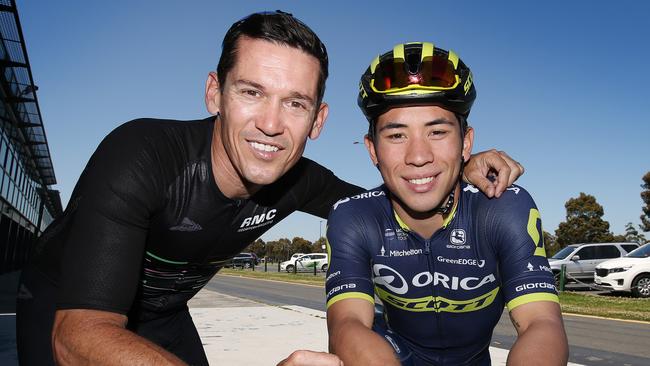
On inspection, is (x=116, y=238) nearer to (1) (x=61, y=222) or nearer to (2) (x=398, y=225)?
(1) (x=61, y=222)

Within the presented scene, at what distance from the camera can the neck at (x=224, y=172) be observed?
2.79m

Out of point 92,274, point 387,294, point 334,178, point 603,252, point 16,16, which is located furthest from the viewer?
point 603,252

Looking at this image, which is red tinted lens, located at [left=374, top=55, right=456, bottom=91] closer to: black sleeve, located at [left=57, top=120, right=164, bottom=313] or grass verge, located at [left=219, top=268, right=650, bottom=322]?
black sleeve, located at [left=57, top=120, right=164, bottom=313]

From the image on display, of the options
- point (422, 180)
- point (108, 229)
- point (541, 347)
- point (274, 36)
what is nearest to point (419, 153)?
point (422, 180)

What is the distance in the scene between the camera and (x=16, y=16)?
14.3m

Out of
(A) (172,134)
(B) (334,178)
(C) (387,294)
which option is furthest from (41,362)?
(B) (334,178)

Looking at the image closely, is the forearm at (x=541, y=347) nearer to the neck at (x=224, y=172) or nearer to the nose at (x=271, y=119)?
the nose at (x=271, y=119)

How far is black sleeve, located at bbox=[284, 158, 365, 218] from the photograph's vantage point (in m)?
3.60

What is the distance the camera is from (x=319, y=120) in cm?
296

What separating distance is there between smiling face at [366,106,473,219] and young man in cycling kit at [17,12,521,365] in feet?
1.02

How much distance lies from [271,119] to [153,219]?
74 cm

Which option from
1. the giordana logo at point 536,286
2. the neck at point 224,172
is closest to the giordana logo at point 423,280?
the giordana logo at point 536,286


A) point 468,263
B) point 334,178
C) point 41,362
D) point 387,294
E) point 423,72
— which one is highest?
point 423,72

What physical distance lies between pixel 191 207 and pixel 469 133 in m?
1.63
